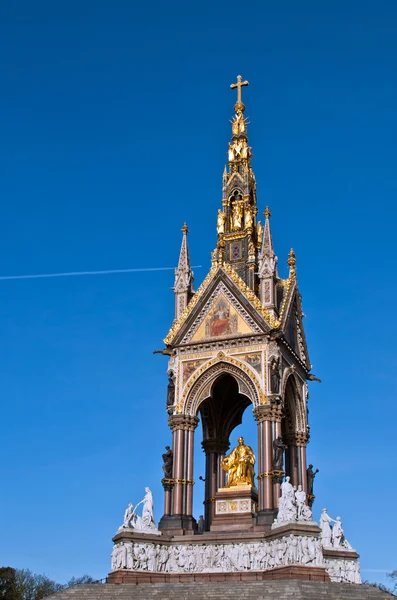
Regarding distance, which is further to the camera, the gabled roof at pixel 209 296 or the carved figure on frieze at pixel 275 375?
the gabled roof at pixel 209 296

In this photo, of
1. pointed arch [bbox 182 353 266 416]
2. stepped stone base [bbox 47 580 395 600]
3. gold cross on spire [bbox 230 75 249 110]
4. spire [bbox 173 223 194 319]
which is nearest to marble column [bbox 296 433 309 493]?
pointed arch [bbox 182 353 266 416]

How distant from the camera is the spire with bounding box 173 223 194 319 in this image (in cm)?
3434

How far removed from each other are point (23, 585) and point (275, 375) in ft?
109

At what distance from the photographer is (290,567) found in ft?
83.1

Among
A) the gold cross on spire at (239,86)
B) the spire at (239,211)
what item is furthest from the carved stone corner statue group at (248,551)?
the gold cross on spire at (239,86)

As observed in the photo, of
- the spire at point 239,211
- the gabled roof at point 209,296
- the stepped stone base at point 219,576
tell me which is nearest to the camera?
the stepped stone base at point 219,576

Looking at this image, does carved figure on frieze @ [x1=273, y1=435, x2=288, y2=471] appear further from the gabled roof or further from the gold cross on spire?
the gold cross on spire

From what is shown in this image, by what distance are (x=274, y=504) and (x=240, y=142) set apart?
60.2 ft

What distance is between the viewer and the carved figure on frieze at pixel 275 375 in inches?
1210

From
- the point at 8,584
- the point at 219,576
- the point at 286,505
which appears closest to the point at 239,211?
the point at 286,505

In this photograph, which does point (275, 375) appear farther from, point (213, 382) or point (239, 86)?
point (239, 86)

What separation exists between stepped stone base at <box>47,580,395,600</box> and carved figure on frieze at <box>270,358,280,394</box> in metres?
8.21

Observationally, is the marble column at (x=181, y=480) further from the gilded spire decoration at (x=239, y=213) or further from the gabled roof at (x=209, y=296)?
the gilded spire decoration at (x=239, y=213)

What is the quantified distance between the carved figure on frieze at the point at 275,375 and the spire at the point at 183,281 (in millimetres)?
5141
